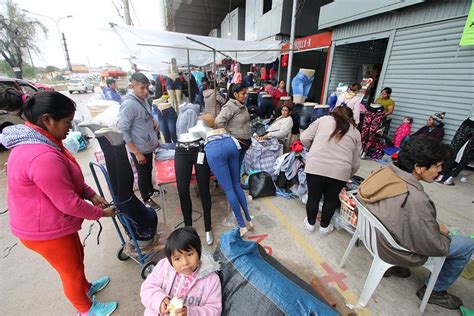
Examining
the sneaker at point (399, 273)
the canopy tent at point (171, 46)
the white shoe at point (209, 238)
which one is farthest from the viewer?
the canopy tent at point (171, 46)

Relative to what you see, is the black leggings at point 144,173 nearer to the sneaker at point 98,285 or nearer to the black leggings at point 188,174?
the black leggings at point 188,174

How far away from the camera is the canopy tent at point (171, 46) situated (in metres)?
4.99

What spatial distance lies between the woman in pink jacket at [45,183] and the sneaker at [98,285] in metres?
0.65

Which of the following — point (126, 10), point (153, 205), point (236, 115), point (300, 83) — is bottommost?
point (153, 205)

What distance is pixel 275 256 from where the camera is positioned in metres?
2.42

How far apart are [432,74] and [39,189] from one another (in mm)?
6867

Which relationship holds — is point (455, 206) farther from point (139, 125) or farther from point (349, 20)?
point (349, 20)

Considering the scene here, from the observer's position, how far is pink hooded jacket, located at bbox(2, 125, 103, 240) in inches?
46.5

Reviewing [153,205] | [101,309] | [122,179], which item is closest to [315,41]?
[153,205]

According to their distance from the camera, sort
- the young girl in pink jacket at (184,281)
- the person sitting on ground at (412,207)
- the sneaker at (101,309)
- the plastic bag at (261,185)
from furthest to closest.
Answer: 1. the plastic bag at (261,185)
2. the sneaker at (101,309)
3. the person sitting on ground at (412,207)
4. the young girl in pink jacket at (184,281)

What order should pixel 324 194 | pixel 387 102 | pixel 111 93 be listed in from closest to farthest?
1. pixel 324 194
2. pixel 387 102
3. pixel 111 93

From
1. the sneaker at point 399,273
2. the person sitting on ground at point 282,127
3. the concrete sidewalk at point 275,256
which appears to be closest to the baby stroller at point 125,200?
the concrete sidewalk at point 275,256

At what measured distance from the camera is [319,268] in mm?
2271

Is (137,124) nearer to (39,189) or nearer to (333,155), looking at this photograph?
(39,189)
